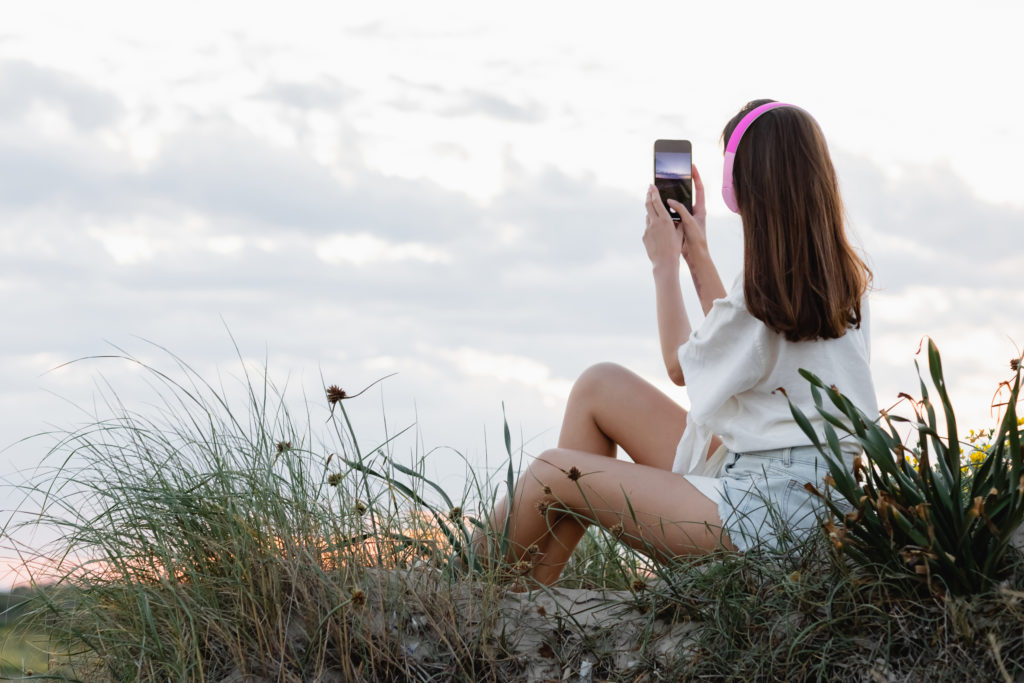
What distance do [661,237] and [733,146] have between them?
473mm

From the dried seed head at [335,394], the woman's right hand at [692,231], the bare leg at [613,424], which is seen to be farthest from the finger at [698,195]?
the dried seed head at [335,394]

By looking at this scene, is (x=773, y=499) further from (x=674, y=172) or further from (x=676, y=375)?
(x=674, y=172)

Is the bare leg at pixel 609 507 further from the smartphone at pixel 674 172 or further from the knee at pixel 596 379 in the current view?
the smartphone at pixel 674 172

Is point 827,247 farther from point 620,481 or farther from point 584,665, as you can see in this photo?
point 584,665

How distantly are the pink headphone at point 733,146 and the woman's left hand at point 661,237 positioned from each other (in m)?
0.30

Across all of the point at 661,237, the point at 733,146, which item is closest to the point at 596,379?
the point at 661,237

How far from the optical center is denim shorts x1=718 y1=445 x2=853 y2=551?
306cm

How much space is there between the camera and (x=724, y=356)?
3283 millimetres

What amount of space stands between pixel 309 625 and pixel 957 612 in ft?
5.98

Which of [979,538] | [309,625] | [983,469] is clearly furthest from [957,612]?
[309,625]

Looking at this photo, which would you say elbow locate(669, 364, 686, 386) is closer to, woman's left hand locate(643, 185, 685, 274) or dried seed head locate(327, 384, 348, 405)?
woman's left hand locate(643, 185, 685, 274)

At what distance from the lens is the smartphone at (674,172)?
3.98 metres

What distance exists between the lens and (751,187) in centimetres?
340

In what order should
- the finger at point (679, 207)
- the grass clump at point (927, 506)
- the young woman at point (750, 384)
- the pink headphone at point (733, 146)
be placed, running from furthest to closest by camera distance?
the finger at point (679, 207), the pink headphone at point (733, 146), the young woman at point (750, 384), the grass clump at point (927, 506)
